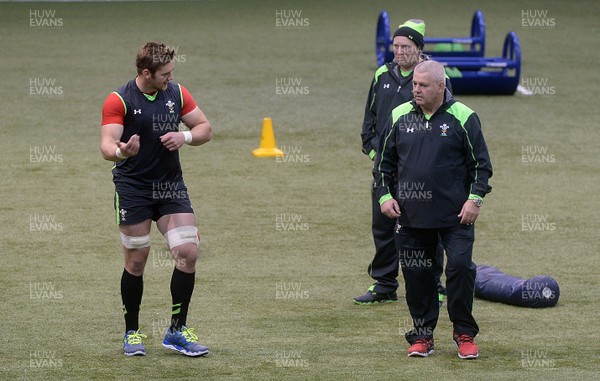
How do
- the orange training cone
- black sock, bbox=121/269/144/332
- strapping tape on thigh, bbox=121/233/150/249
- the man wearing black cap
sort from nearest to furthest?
strapping tape on thigh, bbox=121/233/150/249 → black sock, bbox=121/269/144/332 → the man wearing black cap → the orange training cone

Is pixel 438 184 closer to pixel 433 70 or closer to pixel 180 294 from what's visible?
pixel 433 70

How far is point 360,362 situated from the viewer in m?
7.76

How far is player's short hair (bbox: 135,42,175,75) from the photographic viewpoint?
7.52 m

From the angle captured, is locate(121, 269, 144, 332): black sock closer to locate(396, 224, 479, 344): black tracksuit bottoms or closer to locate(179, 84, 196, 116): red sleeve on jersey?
locate(179, 84, 196, 116): red sleeve on jersey

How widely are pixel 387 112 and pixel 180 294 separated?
7.70 ft

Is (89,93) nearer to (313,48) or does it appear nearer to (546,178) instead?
(313,48)

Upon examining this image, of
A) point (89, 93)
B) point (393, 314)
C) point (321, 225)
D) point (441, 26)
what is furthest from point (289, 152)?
point (441, 26)

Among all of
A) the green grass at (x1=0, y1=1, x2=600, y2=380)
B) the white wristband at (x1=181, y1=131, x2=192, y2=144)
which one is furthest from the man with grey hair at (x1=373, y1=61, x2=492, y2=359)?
the white wristband at (x1=181, y1=131, x2=192, y2=144)

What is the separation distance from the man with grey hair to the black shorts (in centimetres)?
135

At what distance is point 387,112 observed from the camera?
918 centimetres

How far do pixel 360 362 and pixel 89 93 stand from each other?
11289 mm

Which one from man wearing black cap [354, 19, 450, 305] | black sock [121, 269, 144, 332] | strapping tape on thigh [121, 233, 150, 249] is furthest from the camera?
man wearing black cap [354, 19, 450, 305]

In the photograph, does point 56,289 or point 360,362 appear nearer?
point 360,362

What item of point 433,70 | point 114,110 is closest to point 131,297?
point 114,110
